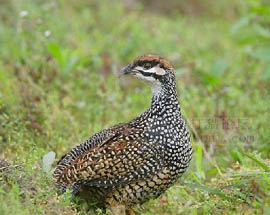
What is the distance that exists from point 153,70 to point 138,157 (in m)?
0.87

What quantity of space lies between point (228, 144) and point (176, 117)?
1536 millimetres

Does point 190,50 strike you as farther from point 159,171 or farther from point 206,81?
point 159,171

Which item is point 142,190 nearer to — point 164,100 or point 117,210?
point 117,210

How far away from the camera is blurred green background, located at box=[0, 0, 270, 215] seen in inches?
202

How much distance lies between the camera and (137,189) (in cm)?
512

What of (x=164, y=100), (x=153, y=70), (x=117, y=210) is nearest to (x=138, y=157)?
(x=117, y=210)

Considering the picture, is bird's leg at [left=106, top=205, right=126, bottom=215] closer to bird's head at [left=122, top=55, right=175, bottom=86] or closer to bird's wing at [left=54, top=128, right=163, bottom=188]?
bird's wing at [left=54, top=128, right=163, bottom=188]

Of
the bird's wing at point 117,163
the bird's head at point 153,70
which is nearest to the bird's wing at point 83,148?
the bird's wing at point 117,163

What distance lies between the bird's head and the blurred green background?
1.03 metres

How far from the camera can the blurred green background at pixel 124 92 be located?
5.12 m

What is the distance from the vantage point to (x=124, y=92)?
8.62m

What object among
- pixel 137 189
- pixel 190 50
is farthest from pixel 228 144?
pixel 190 50

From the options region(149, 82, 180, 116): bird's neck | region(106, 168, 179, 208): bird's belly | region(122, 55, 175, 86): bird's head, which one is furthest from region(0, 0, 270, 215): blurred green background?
region(122, 55, 175, 86): bird's head

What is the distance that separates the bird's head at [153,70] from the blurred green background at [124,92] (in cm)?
103
